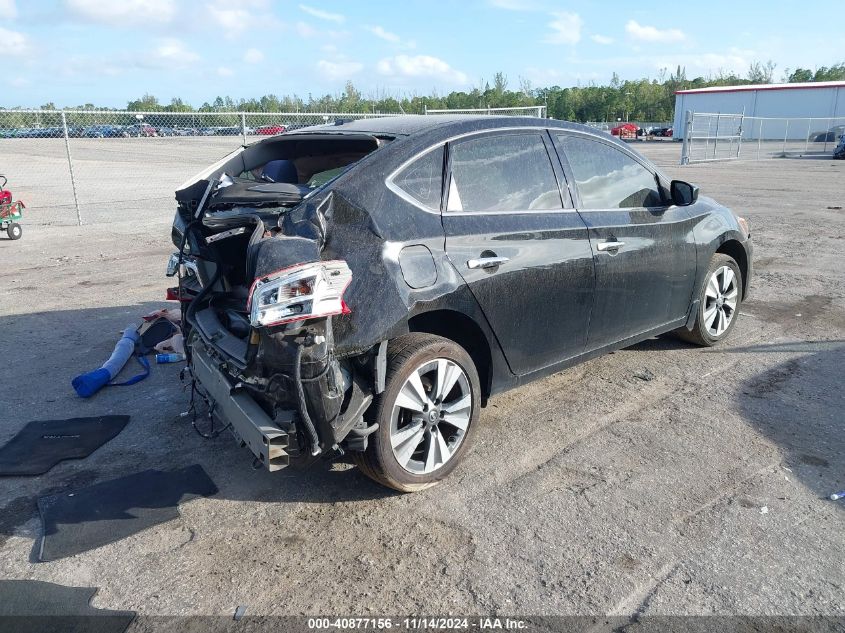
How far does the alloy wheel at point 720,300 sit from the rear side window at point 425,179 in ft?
9.46

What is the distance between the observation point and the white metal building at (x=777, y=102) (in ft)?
194

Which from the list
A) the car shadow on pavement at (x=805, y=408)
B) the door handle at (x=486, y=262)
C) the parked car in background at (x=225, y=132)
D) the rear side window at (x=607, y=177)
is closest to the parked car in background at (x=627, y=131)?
the parked car in background at (x=225, y=132)

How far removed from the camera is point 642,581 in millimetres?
2920

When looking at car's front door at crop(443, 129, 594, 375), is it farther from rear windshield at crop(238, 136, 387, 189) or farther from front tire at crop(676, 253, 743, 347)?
front tire at crop(676, 253, 743, 347)

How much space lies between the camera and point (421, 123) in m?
4.03

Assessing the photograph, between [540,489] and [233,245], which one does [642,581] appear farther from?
[233,245]

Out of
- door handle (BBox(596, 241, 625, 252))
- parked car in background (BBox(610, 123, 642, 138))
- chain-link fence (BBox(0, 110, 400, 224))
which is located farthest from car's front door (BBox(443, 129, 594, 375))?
parked car in background (BBox(610, 123, 642, 138))

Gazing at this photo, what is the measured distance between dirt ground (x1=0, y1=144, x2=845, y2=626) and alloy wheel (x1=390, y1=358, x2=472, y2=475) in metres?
0.21

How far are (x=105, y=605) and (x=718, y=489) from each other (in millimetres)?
2995

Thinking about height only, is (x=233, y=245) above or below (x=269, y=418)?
above

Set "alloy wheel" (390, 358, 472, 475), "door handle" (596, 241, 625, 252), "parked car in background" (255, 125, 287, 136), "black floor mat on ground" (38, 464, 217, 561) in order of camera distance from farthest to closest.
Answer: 1. "parked car in background" (255, 125, 287, 136)
2. "door handle" (596, 241, 625, 252)
3. "alloy wheel" (390, 358, 472, 475)
4. "black floor mat on ground" (38, 464, 217, 561)

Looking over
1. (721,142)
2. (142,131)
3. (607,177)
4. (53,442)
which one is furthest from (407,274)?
(721,142)

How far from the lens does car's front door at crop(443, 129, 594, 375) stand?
377cm

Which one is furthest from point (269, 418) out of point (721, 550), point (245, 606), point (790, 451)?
point (790, 451)
